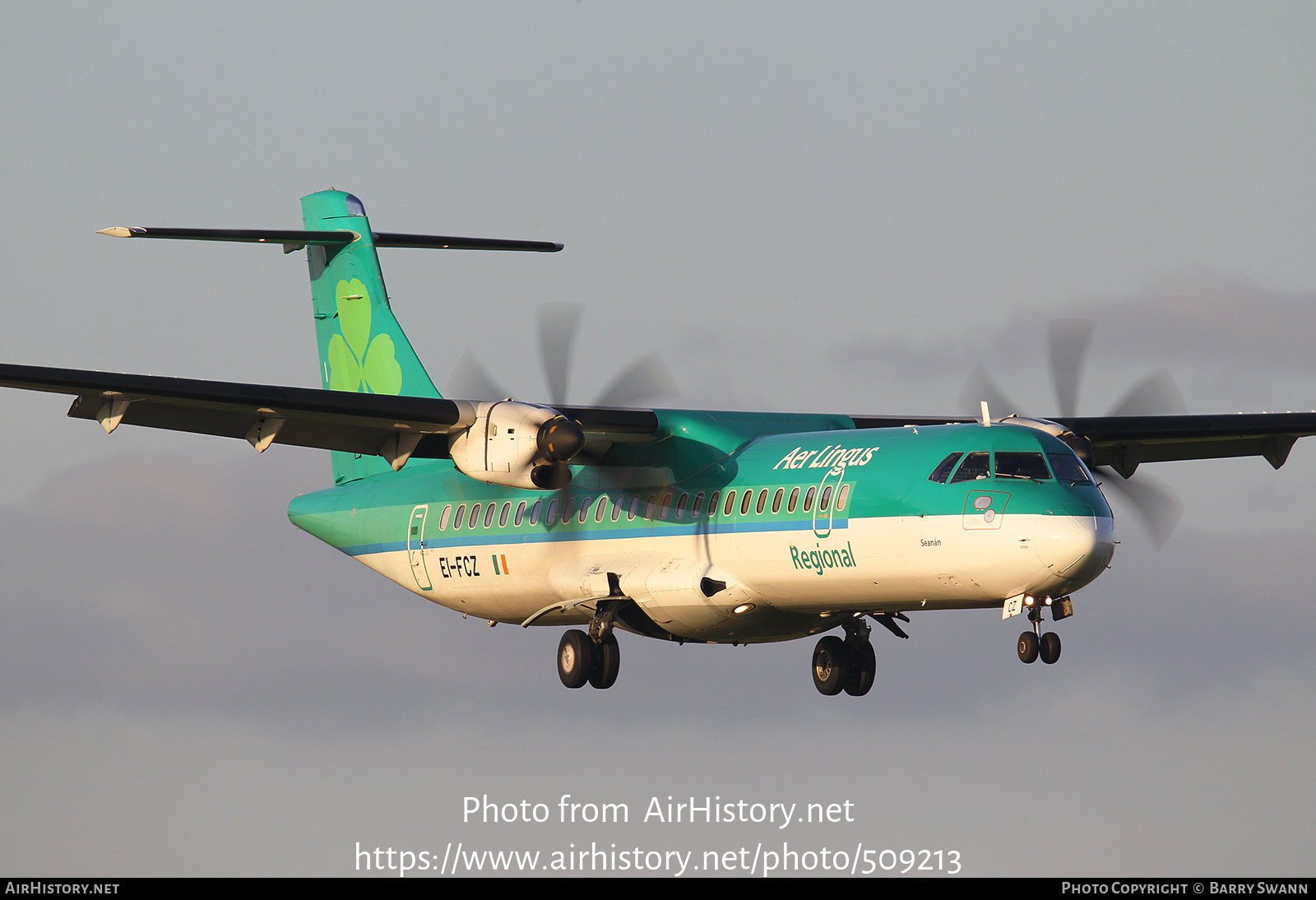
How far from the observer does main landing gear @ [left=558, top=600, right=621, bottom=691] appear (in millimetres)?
23250

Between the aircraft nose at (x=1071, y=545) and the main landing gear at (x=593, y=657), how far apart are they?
269 inches

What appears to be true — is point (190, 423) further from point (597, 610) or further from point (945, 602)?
point (945, 602)

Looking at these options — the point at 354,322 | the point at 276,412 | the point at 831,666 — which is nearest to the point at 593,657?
the point at 831,666

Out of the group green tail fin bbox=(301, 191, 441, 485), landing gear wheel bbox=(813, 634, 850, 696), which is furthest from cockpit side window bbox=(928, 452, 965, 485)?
green tail fin bbox=(301, 191, 441, 485)

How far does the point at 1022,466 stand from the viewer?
19.1 meters

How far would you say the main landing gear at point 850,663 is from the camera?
24.0 meters

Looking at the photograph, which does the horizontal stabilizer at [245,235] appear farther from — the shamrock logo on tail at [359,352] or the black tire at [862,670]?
the black tire at [862,670]

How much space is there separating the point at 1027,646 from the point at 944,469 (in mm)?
2240

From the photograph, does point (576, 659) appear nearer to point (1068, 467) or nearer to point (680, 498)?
point (680, 498)

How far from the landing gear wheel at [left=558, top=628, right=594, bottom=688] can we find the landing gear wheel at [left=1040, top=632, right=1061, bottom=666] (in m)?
7.01

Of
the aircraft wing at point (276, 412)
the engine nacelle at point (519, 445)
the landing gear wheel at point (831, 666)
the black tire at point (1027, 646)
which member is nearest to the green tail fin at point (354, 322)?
the aircraft wing at point (276, 412)

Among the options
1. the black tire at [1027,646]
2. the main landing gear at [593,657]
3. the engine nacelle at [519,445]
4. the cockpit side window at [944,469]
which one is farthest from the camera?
the main landing gear at [593,657]

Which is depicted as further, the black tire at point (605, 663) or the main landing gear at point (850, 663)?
the main landing gear at point (850, 663)

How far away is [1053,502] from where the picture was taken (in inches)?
731
